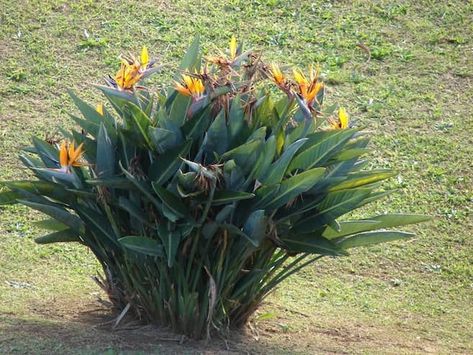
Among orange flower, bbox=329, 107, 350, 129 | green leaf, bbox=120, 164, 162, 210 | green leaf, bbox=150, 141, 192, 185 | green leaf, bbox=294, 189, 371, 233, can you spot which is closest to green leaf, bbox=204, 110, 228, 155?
green leaf, bbox=150, 141, 192, 185

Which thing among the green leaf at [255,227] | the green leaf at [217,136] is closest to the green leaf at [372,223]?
the green leaf at [255,227]

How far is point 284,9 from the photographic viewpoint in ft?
33.1

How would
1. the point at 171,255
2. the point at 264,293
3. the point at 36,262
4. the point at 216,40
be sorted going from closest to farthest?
the point at 171,255 < the point at 264,293 < the point at 36,262 < the point at 216,40

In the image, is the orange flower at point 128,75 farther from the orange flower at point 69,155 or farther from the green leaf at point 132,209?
the green leaf at point 132,209

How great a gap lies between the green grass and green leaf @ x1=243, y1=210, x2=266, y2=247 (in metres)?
0.66

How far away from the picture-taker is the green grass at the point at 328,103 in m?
5.58

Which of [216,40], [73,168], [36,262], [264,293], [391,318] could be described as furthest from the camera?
[216,40]

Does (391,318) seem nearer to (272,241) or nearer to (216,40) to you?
(272,241)

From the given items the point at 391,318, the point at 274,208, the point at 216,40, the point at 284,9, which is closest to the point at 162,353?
the point at 274,208

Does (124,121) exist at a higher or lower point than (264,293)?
higher

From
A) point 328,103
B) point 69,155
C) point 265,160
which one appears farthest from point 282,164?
point 328,103

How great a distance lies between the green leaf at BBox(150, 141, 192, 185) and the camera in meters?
4.62

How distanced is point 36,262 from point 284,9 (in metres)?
4.51

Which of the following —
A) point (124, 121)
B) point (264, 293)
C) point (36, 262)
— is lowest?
point (36, 262)
